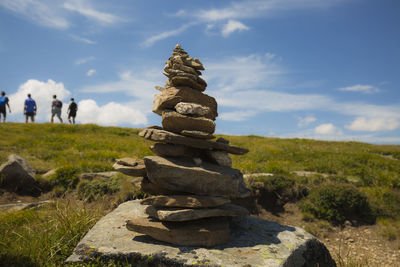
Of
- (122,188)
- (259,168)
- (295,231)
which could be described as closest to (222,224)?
(295,231)

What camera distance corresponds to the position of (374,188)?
514 inches

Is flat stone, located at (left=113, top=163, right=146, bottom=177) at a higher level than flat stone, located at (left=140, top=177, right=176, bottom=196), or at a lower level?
higher

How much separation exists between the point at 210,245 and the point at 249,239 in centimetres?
117

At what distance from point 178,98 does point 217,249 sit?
3939mm

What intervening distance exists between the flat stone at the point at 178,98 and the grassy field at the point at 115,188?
4.10 metres

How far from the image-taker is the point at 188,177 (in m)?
6.51

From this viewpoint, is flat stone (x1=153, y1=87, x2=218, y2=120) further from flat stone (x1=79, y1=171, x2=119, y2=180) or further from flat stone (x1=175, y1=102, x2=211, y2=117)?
flat stone (x1=79, y1=171, x2=119, y2=180)

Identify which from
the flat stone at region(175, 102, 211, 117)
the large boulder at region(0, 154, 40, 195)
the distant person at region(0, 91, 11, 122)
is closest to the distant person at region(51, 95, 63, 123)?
the distant person at region(0, 91, 11, 122)

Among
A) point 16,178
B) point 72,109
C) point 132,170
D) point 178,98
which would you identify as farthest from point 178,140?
point 72,109

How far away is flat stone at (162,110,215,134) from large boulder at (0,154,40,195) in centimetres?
935

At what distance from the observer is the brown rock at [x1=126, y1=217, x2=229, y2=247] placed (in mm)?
6145

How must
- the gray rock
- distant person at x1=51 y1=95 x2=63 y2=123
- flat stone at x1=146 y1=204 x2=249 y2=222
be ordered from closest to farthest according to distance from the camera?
flat stone at x1=146 y1=204 x2=249 y2=222
the gray rock
distant person at x1=51 y1=95 x2=63 y2=123

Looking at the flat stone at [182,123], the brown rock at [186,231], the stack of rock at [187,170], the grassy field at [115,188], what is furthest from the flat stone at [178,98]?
the grassy field at [115,188]

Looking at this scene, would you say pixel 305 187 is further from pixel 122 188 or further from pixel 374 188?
pixel 122 188
